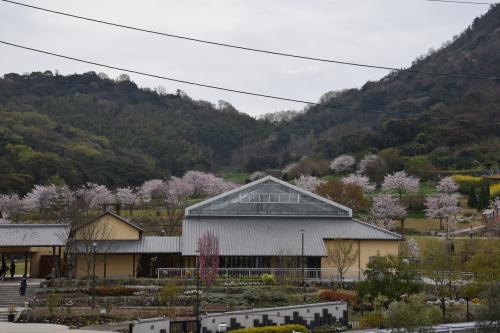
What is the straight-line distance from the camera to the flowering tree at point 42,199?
63.2m

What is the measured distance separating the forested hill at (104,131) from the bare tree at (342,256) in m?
46.2

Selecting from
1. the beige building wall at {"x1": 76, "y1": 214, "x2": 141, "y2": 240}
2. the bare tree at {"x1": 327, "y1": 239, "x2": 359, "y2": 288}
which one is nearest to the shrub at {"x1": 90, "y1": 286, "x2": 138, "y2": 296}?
the beige building wall at {"x1": 76, "y1": 214, "x2": 141, "y2": 240}

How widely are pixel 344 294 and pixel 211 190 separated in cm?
5116

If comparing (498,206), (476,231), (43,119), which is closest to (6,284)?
(476,231)

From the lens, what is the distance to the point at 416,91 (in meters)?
147

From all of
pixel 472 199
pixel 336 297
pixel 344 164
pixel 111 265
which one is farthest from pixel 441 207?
pixel 111 265

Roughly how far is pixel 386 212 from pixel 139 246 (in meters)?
28.7

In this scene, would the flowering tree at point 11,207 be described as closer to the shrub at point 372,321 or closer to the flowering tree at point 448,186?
the flowering tree at point 448,186

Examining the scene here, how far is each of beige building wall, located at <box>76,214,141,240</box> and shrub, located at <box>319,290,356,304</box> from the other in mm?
13169

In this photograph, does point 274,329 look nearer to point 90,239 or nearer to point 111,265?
point 90,239

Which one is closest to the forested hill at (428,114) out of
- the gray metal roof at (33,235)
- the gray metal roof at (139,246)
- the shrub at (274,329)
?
the gray metal roof at (139,246)

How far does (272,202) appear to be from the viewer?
130ft

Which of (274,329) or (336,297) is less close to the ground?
(336,297)

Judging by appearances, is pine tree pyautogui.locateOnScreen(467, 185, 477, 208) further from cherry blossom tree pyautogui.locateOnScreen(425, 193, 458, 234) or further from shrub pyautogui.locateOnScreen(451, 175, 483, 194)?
shrub pyautogui.locateOnScreen(451, 175, 483, 194)
